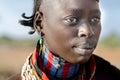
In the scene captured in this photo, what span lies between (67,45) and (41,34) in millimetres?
263

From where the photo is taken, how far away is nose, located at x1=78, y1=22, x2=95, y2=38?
359 centimetres

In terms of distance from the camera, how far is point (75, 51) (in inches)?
143

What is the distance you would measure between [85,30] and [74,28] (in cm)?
8

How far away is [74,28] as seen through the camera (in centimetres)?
364

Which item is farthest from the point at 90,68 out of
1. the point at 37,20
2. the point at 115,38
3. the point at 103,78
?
the point at 115,38

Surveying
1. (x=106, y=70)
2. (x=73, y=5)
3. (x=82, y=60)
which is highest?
(x=73, y=5)

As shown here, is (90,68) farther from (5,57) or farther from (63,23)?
(5,57)

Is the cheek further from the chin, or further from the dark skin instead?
the chin

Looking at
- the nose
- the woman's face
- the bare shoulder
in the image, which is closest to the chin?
the woman's face

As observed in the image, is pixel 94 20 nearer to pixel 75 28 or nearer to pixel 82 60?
pixel 75 28

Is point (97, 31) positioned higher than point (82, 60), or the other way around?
point (97, 31)

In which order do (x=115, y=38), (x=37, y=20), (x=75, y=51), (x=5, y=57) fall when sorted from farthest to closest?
(x=115, y=38), (x=5, y=57), (x=37, y=20), (x=75, y=51)

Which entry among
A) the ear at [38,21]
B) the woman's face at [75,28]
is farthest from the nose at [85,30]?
the ear at [38,21]

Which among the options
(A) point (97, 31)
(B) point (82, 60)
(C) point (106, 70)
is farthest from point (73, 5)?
(C) point (106, 70)
